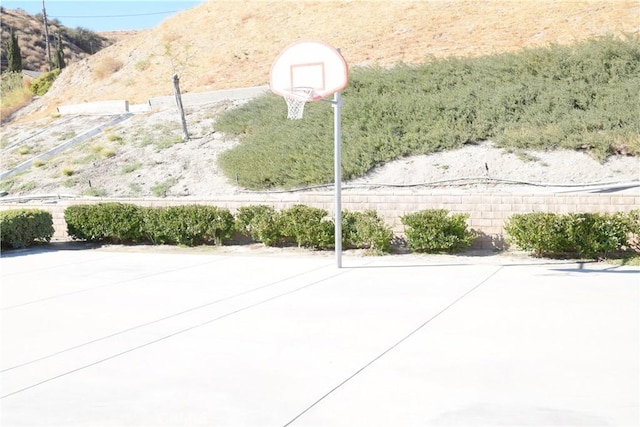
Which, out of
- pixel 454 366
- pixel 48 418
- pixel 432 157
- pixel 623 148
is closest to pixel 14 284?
pixel 48 418

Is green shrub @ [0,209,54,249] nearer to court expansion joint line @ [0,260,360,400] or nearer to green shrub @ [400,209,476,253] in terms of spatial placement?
court expansion joint line @ [0,260,360,400]

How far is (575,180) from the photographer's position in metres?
15.4

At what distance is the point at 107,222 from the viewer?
15.8m

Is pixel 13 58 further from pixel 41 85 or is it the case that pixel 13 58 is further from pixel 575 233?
pixel 575 233

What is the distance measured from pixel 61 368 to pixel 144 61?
35844mm

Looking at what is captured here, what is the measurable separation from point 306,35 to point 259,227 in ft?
80.2

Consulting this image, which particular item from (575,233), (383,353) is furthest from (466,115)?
(383,353)

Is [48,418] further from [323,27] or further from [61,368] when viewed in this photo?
[323,27]

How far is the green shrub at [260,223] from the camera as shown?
47.1 ft

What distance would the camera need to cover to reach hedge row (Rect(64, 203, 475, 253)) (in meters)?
12.9

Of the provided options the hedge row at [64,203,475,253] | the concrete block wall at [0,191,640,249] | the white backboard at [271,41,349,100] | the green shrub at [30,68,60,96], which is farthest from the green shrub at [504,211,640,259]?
the green shrub at [30,68,60,96]

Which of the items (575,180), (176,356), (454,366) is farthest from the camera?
(575,180)

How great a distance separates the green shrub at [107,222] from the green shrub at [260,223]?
8.00 ft

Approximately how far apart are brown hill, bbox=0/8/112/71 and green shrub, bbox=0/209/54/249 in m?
57.9
